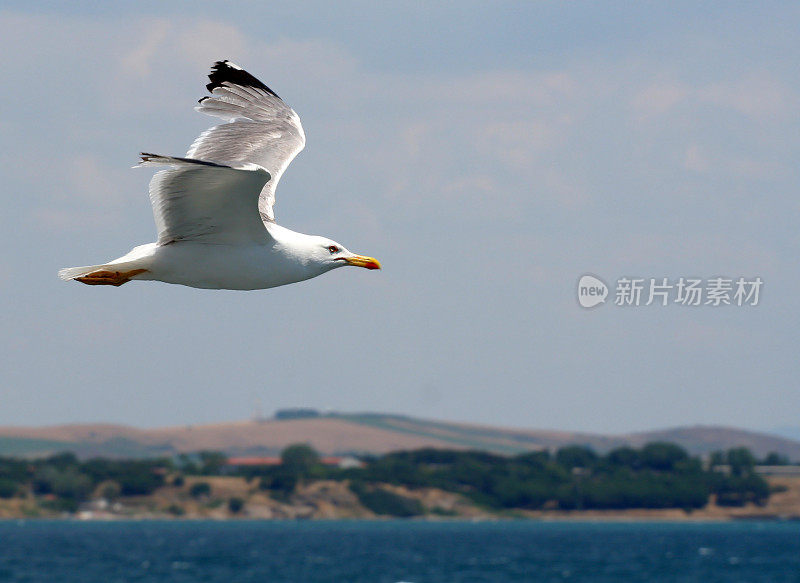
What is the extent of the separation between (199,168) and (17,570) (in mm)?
154289

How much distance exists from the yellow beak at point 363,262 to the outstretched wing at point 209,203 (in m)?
1.42

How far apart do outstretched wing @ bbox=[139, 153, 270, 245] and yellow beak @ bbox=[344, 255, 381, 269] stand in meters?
1.42

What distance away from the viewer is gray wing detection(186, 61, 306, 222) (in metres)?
20.7

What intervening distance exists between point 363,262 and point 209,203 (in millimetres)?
2638

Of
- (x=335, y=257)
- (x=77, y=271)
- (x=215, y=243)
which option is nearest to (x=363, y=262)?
(x=335, y=257)

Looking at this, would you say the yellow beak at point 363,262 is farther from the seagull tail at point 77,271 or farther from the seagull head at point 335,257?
the seagull tail at point 77,271

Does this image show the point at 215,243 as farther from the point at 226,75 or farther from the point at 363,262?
the point at 226,75

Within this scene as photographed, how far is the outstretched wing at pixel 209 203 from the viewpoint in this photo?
15414 millimetres

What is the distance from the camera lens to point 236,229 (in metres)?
16.6

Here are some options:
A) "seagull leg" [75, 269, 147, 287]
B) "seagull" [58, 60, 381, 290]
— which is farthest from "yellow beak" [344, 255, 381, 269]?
"seagull leg" [75, 269, 147, 287]

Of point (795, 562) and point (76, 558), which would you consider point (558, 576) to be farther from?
point (76, 558)

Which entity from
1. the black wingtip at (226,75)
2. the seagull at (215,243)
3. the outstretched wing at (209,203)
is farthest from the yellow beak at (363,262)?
the black wingtip at (226,75)

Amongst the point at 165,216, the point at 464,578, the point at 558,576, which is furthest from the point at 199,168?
the point at 558,576

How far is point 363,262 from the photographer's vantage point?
58.7 feet
